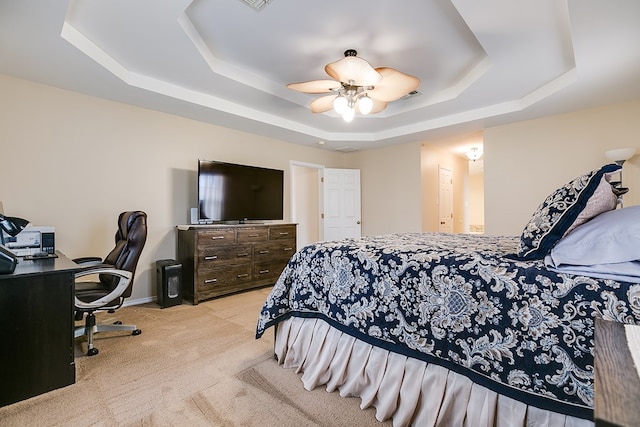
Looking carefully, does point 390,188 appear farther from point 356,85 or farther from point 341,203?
point 356,85

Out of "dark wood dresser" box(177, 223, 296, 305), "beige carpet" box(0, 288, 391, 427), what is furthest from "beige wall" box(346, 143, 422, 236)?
"beige carpet" box(0, 288, 391, 427)

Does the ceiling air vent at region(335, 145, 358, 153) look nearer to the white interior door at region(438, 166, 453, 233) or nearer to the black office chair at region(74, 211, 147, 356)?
the white interior door at region(438, 166, 453, 233)

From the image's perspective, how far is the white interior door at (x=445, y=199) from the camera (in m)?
6.17

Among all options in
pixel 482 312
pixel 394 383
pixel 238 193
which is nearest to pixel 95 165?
pixel 238 193

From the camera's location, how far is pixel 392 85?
2.79 meters

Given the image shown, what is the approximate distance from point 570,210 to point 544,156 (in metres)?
3.59

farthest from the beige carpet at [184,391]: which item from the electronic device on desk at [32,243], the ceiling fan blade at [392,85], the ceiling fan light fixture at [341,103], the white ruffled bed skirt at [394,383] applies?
the ceiling fan blade at [392,85]

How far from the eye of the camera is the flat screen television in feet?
12.7

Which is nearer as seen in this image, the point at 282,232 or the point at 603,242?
the point at 603,242

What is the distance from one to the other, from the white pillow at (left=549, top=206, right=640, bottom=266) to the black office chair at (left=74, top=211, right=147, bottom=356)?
282cm

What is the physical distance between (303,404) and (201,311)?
206 centimetres

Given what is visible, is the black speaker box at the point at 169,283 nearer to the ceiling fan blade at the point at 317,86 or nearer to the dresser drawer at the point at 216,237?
the dresser drawer at the point at 216,237

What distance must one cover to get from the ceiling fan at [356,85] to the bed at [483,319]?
155 centimetres

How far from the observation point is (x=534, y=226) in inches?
53.9
